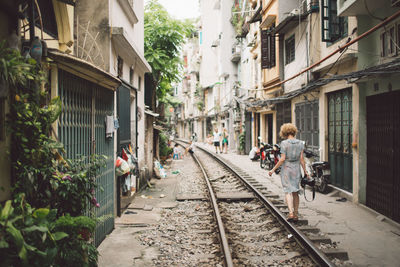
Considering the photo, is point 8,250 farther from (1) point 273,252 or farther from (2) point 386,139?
(2) point 386,139

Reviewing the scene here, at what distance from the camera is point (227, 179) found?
13289 mm

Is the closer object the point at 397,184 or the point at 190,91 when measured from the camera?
the point at 397,184

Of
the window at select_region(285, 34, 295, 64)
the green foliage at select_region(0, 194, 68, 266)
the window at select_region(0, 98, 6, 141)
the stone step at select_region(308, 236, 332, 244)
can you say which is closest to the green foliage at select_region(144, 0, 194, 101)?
the window at select_region(285, 34, 295, 64)

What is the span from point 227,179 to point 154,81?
592 centimetres

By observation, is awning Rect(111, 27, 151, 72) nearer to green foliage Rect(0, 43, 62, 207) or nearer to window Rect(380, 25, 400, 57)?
green foliage Rect(0, 43, 62, 207)

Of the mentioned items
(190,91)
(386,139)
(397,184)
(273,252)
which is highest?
(190,91)

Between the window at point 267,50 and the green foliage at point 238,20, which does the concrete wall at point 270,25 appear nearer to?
the window at point 267,50

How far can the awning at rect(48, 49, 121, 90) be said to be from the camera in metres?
3.87

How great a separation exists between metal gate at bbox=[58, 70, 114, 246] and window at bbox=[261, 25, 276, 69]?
11724mm

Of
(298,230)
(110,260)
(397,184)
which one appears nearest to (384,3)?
(397,184)

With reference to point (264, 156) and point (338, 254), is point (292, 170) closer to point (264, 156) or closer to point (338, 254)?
point (338, 254)

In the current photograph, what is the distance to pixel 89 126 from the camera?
17.9ft

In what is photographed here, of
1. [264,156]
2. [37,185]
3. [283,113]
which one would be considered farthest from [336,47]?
[37,185]

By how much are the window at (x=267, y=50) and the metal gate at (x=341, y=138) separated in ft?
21.1
